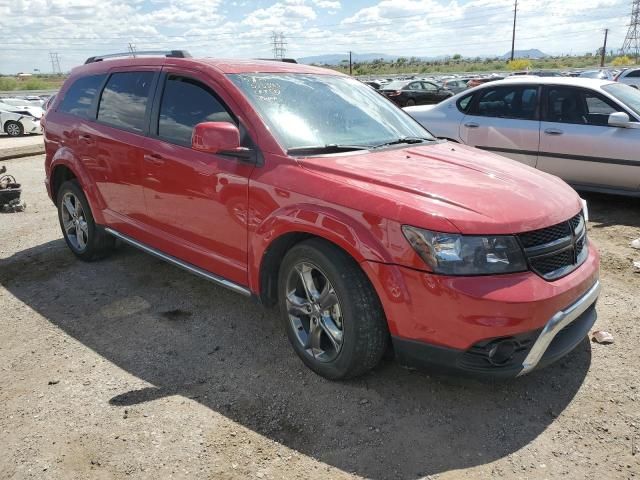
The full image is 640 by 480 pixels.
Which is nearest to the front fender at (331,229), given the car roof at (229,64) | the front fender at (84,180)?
the car roof at (229,64)

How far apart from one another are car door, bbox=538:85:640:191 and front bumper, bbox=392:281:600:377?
4355 mm

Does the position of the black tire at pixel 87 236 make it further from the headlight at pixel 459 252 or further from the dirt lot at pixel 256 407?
the headlight at pixel 459 252

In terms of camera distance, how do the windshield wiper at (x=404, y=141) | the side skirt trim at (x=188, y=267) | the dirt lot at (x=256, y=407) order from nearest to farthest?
the dirt lot at (x=256, y=407) < the side skirt trim at (x=188, y=267) < the windshield wiper at (x=404, y=141)

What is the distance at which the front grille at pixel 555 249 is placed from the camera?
8.90 feet

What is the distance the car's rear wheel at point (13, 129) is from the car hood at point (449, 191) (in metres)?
19.1

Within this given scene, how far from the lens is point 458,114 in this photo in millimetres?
7828

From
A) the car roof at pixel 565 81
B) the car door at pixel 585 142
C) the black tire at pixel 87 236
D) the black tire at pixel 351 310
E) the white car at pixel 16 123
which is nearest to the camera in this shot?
the black tire at pixel 351 310

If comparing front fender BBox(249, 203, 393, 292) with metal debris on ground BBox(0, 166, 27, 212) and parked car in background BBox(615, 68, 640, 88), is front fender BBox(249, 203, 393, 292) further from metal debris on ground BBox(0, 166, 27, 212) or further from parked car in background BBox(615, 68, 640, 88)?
parked car in background BBox(615, 68, 640, 88)

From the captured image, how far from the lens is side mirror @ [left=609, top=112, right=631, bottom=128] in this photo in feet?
20.5

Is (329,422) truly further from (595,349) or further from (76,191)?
(76,191)

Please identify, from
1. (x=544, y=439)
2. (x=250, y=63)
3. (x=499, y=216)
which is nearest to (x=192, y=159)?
(x=250, y=63)

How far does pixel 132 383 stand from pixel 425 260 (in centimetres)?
185

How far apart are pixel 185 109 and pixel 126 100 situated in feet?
2.84

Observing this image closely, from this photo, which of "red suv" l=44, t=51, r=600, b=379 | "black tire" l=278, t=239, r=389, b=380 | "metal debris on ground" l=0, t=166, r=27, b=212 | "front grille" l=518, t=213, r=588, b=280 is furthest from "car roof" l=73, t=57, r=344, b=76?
"metal debris on ground" l=0, t=166, r=27, b=212
